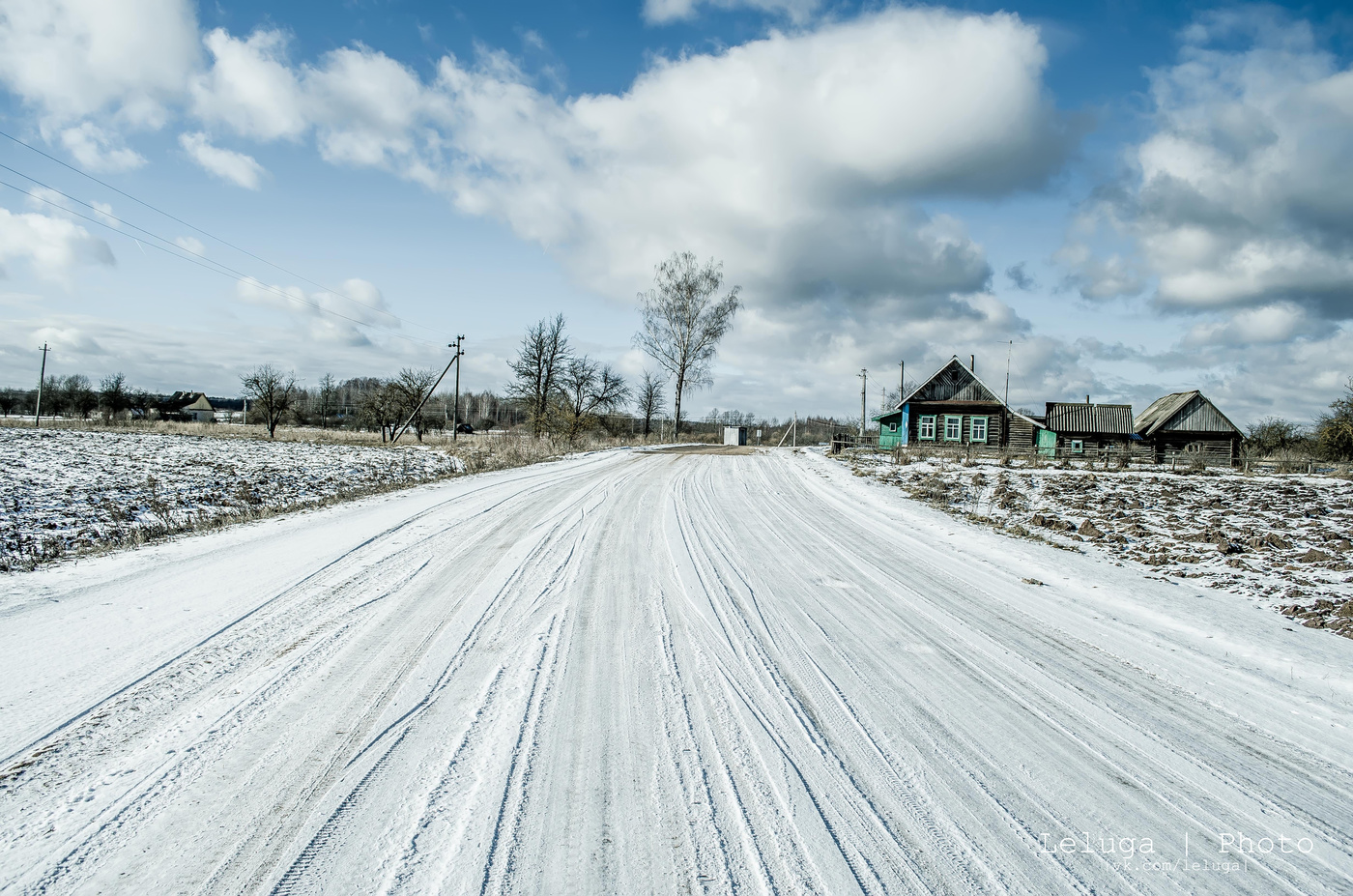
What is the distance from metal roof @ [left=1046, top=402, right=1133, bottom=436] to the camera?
40781 millimetres

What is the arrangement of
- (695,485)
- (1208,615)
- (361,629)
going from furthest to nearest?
(695,485) → (1208,615) → (361,629)

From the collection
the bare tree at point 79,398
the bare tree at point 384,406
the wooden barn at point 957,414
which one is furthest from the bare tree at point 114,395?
the wooden barn at point 957,414

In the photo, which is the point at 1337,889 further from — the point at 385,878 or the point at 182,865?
the point at 182,865

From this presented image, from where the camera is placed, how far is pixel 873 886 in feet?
7.34

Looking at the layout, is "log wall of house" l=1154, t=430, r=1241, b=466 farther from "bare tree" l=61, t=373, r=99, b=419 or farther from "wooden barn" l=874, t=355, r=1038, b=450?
"bare tree" l=61, t=373, r=99, b=419

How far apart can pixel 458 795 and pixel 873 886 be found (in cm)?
174

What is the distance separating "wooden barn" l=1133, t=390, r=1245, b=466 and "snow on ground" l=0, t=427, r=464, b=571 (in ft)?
133

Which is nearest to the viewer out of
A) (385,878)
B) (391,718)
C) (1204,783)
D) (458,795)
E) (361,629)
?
(385,878)

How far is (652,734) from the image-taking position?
327 centimetres

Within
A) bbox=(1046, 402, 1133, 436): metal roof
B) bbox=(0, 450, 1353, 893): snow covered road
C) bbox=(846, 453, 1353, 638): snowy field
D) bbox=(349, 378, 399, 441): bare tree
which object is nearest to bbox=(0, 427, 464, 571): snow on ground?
bbox=(0, 450, 1353, 893): snow covered road

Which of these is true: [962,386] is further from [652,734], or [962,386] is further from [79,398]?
[79,398]

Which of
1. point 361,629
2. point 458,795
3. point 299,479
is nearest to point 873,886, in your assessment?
point 458,795

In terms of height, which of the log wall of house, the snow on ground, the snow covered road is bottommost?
the snow covered road

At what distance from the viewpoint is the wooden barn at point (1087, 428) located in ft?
130
